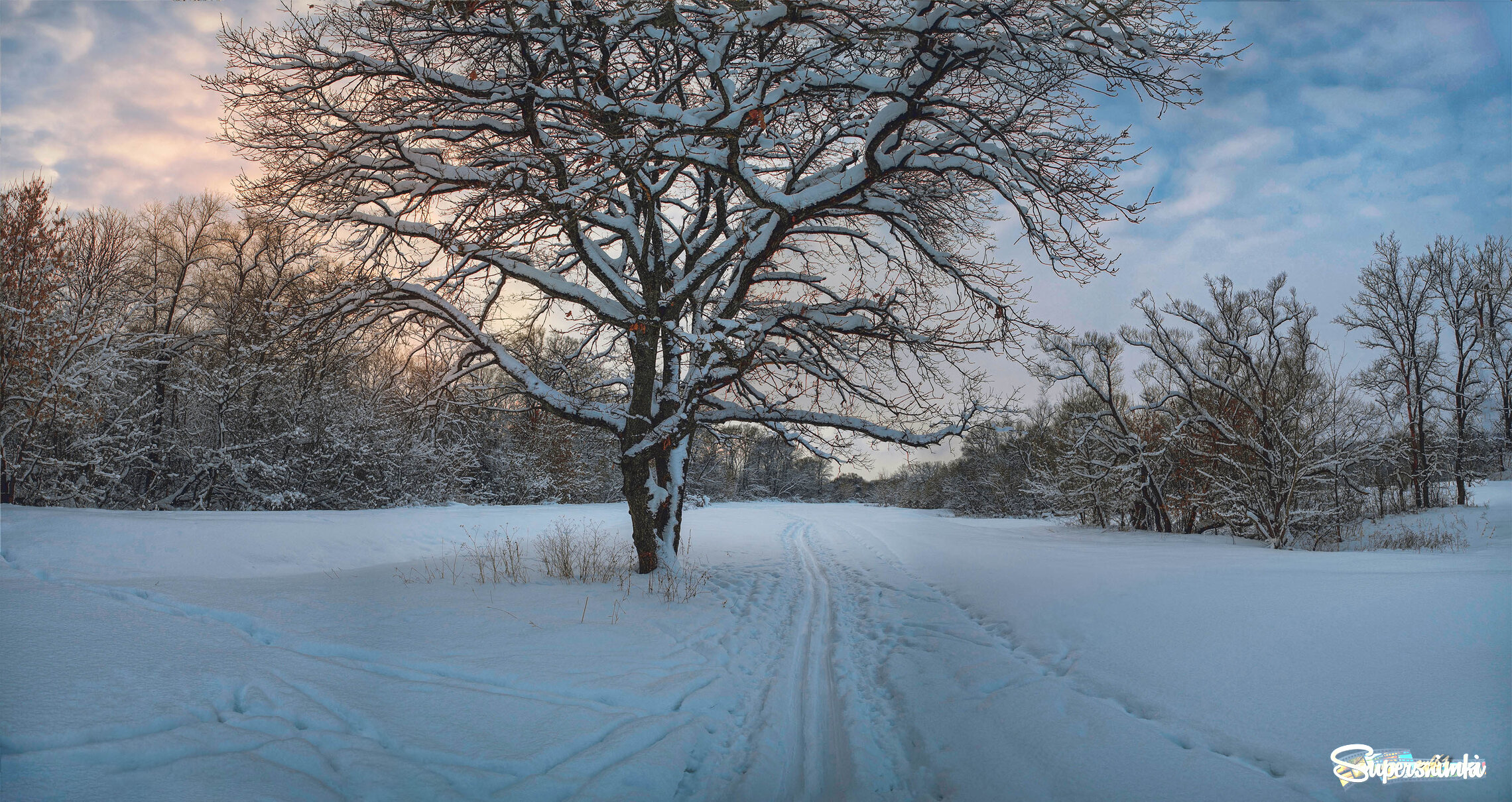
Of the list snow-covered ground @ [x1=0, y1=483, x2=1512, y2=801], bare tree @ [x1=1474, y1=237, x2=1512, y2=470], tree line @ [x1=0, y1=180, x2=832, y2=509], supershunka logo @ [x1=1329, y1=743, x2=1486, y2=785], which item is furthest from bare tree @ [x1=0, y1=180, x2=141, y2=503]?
bare tree @ [x1=1474, y1=237, x2=1512, y2=470]

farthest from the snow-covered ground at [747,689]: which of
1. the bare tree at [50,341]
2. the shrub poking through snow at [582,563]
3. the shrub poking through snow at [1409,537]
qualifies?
the shrub poking through snow at [1409,537]

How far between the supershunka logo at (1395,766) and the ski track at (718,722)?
265mm

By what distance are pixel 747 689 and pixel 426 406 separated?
7000 millimetres

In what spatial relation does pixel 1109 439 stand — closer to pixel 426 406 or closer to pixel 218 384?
pixel 426 406

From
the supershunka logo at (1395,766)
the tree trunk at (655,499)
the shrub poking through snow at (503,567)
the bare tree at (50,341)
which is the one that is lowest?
the shrub poking through snow at (503,567)

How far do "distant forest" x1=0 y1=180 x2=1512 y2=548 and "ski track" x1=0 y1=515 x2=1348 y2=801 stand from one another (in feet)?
13.1

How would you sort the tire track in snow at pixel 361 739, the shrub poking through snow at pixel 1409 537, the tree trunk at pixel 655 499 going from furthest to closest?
the shrub poking through snow at pixel 1409 537
the tree trunk at pixel 655 499
the tire track in snow at pixel 361 739

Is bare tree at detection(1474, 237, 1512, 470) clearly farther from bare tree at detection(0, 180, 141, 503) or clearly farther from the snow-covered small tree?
bare tree at detection(0, 180, 141, 503)

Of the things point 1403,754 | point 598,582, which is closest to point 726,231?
point 598,582

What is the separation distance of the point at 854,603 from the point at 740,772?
4978mm

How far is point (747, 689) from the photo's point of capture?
4516 mm

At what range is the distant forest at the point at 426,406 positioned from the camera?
10570mm

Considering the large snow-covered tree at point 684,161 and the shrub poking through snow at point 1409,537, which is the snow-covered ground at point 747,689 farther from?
the shrub poking through snow at point 1409,537

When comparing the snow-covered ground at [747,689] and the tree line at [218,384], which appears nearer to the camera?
the snow-covered ground at [747,689]
